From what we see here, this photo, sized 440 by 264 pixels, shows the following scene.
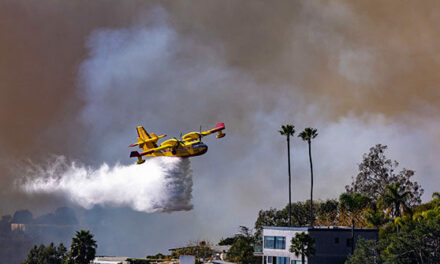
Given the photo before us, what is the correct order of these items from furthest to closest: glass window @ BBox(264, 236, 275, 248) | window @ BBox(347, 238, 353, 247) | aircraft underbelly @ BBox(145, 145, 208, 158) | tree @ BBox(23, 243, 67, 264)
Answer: tree @ BBox(23, 243, 67, 264), glass window @ BBox(264, 236, 275, 248), window @ BBox(347, 238, 353, 247), aircraft underbelly @ BBox(145, 145, 208, 158)

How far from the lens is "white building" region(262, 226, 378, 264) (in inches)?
4008

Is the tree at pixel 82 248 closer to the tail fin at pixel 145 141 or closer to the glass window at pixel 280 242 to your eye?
the tail fin at pixel 145 141

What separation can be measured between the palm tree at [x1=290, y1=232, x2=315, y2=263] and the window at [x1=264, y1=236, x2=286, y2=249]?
959 cm

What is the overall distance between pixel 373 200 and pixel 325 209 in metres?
18.8

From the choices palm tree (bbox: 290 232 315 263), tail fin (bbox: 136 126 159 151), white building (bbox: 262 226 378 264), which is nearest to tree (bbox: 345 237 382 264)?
palm tree (bbox: 290 232 315 263)

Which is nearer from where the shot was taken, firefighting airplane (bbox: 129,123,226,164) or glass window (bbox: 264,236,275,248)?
firefighting airplane (bbox: 129,123,226,164)

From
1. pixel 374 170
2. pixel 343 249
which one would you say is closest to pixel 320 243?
pixel 343 249

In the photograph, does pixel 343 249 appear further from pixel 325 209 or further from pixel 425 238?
pixel 325 209

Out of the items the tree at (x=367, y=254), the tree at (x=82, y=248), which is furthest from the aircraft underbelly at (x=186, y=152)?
the tree at (x=367, y=254)

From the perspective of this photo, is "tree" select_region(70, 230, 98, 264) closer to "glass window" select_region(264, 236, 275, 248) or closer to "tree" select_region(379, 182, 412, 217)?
"glass window" select_region(264, 236, 275, 248)

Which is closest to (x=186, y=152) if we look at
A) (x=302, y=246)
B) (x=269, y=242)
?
(x=269, y=242)

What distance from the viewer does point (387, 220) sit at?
3991 inches

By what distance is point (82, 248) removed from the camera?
104750 mm

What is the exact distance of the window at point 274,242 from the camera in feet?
347
